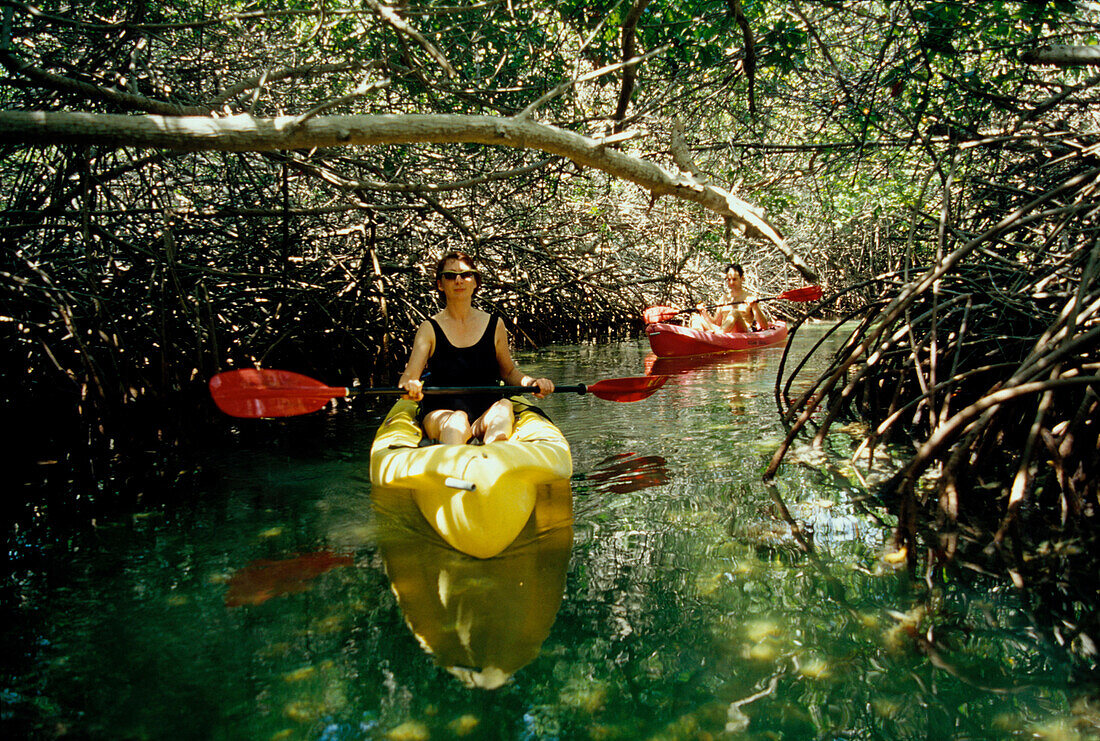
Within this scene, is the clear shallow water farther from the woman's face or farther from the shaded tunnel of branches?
the woman's face

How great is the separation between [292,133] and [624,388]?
2.10 m

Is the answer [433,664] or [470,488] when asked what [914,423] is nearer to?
[470,488]

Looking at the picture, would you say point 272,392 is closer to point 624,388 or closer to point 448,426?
point 448,426

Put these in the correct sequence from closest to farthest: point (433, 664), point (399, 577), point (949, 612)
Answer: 1. point (433, 664)
2. point (949, 612)
3. point (399, 577)

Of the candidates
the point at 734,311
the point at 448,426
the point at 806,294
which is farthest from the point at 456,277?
the point at 734,311

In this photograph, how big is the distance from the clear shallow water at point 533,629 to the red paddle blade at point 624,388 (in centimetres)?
80

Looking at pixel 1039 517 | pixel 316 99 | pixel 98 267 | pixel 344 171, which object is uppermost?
pixel 316 99

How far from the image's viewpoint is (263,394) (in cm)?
364

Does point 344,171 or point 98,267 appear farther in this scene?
point 344,171

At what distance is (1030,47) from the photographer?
3.86 meters

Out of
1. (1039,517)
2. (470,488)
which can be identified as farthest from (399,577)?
(1039,517)

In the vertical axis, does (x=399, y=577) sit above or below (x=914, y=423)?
below

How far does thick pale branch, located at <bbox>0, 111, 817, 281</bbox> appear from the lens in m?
2.45

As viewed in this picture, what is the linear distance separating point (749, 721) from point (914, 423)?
104 inches
